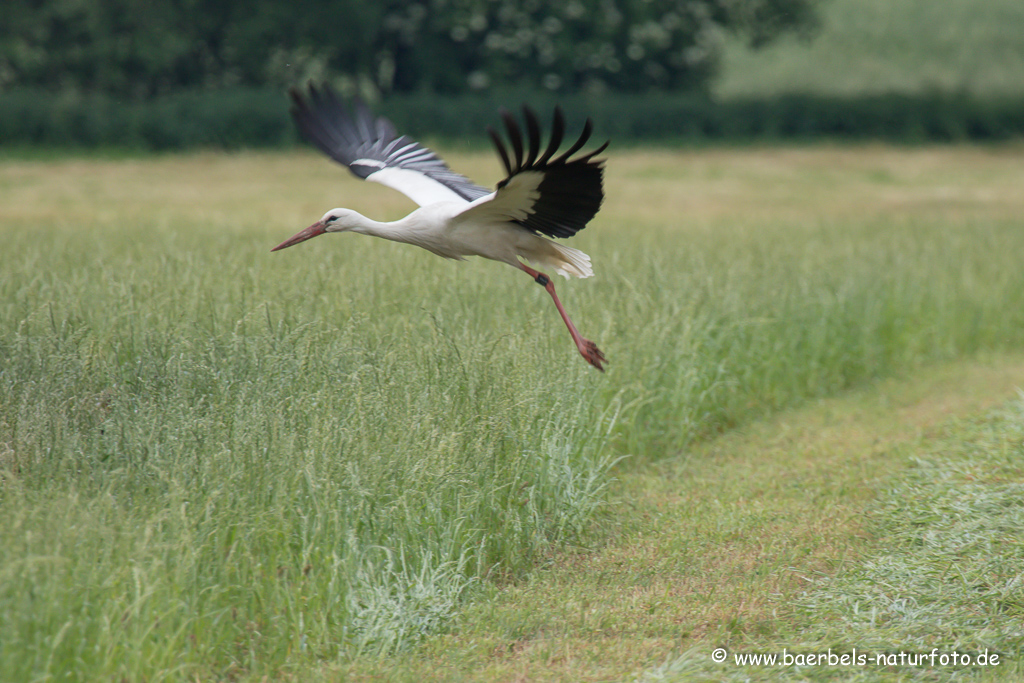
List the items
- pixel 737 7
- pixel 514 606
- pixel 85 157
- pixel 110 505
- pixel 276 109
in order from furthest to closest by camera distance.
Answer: pixel 737 7 < pixel 276 109 < pixel 85 157 < pixel 514 606 < pixel 110 505

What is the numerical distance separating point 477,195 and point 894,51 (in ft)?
139

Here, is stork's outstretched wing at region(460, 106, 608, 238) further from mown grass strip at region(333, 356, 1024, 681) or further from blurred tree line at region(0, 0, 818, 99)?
blurred tree line at region(0, 0, 818, 99)

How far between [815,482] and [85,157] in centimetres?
2543

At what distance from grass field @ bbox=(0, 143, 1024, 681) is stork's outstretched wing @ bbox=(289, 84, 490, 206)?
2.82 ft

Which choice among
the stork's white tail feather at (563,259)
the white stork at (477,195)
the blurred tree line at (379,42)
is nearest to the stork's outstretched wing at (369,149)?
the white stork at (477,195)

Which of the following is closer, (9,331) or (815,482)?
(9,331)

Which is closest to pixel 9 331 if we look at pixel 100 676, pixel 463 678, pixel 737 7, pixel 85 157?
pixel 100 676

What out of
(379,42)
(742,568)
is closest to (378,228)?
(742,568)

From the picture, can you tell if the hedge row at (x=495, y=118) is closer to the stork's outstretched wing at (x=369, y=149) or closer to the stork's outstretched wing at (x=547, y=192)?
the stork's outstretched wing at (x=369, y=149)

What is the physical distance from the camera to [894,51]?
1762 inches

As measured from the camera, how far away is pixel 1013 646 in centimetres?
A: 448

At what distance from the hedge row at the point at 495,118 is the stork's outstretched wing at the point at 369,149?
74.2ft

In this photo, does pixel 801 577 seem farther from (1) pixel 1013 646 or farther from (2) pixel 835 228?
(2) pixel 835 228

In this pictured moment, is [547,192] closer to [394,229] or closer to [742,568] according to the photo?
[394,229]
